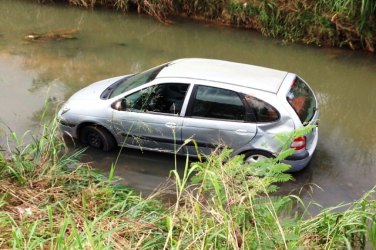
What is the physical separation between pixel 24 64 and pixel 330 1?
24.5ft

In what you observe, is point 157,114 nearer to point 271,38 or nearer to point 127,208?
point 127,208

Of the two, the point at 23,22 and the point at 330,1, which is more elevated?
the point at 330,1

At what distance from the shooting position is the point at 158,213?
4.24m

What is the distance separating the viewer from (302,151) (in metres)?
6.45

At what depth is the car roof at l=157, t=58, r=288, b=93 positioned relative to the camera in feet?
21.2

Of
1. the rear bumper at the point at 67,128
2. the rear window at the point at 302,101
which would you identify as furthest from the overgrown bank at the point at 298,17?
the rear bumper at the point at 67,128

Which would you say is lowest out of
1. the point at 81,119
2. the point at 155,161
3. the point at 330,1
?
the point at 155,161

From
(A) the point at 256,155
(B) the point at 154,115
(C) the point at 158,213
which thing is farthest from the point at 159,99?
(C) the point at 158,213

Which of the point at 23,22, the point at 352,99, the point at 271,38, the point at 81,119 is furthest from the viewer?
the point at 23,22

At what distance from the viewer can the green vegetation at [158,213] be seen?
3.51 m

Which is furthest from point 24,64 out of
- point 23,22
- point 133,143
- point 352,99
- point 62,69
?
A: point 352,99

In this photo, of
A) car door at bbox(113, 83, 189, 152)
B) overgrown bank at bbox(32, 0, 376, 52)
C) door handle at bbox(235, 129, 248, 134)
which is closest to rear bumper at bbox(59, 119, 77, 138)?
car door at bbox(113, 83, 189, 152)

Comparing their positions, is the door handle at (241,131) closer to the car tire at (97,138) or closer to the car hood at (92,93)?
the car tire at (97,138)

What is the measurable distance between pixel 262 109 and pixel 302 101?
0.71 m
